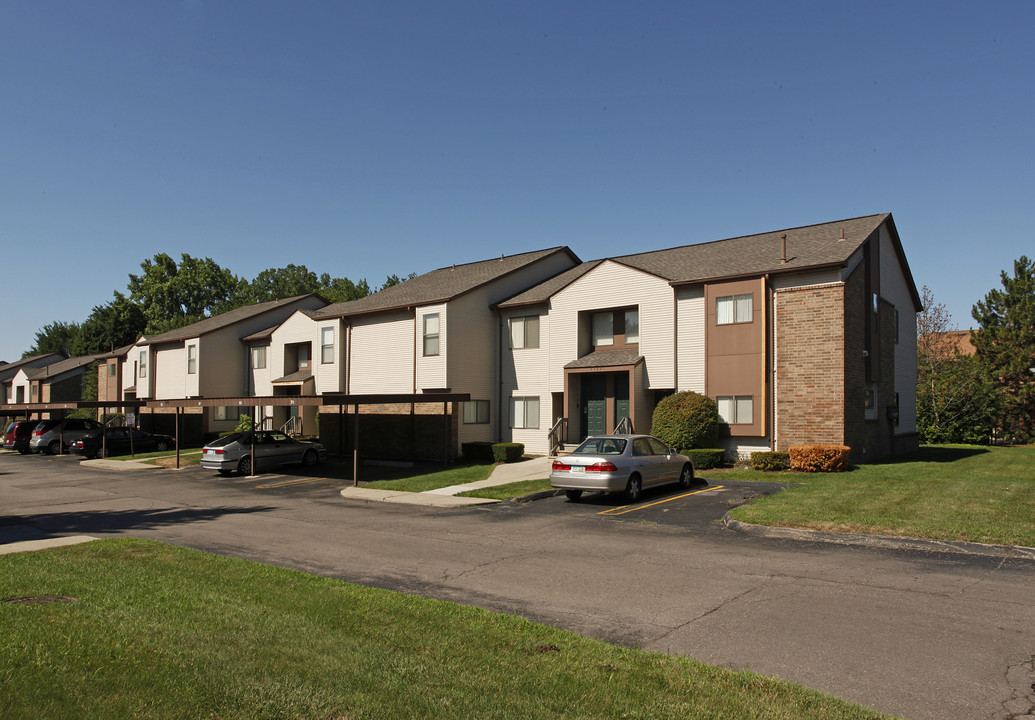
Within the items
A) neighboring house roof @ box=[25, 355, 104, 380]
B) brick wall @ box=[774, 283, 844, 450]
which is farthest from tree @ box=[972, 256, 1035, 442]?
neighboring house roof @ box=[25, 355, 104, 380]

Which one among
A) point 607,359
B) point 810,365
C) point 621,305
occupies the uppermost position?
point 621,305

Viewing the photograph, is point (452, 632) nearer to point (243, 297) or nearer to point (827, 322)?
point (827, 322)

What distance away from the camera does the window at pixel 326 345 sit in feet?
113

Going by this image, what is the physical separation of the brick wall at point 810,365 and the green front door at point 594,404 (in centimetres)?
688

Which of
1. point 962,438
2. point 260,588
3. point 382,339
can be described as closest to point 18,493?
point 382,339

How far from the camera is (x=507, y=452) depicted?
2714 centimetres

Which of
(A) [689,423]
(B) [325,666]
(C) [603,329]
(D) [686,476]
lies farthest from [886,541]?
(C) [603,329]

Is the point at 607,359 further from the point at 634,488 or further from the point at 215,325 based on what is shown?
the point at 215,325

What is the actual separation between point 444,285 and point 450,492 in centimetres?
1534

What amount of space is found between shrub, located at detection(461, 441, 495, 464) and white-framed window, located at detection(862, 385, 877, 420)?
1368 centimetres

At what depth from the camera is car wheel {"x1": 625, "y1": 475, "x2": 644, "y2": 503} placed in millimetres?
16720

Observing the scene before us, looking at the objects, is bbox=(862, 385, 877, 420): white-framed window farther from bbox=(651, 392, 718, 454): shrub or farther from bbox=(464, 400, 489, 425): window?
bbox=(464, 400, 489, 425): window

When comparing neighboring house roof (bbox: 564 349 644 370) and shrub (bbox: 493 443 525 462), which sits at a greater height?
neighboring house roof (bbox: 564 349 644 370)

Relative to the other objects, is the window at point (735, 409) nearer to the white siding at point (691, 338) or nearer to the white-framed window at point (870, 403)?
the white siding at point (691, 338)
